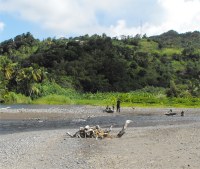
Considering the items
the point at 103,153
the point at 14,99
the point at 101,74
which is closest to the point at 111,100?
the point at 14,99

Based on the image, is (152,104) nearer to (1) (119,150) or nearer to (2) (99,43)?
(2) (99,43)

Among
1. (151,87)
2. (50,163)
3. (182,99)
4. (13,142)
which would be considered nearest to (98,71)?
(151,87)

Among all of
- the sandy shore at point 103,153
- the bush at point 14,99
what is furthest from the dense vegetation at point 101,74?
the sandy shore at point 103,153

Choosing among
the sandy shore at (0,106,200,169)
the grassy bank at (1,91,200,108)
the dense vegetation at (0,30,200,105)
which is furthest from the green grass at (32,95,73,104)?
the sandy shore at (0,106,200,169)

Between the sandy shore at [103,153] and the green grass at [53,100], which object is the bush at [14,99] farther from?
the sandy shore at [103,153]

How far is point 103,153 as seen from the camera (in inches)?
941

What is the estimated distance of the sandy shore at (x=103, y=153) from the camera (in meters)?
20.0

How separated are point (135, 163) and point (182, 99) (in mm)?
90663

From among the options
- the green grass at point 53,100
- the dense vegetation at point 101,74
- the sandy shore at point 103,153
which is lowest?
the sandy shore at point 103,153

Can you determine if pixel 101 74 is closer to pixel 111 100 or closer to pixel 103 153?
pixel 111 100

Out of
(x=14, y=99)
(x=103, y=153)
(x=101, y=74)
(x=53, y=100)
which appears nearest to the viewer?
(x=103, y=153)

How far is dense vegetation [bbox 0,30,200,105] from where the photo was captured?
11981cm

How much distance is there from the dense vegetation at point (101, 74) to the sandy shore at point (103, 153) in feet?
258

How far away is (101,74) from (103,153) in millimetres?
126050
